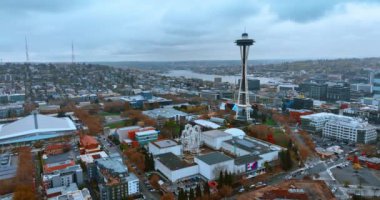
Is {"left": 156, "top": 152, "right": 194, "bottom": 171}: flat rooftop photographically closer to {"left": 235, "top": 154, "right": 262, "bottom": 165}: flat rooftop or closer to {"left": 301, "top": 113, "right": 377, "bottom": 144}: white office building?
{"left": 235, "top": 154, "right": 262, "bottom": 165}: flat rooftop

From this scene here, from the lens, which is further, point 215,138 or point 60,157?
point 215,138

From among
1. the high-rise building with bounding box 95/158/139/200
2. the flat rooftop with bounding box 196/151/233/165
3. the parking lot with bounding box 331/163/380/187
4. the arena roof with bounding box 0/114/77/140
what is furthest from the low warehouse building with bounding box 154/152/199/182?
the arena roof with bounding box 0/114/77/140

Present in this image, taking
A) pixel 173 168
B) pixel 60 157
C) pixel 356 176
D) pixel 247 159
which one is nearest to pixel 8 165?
pixel 60 157

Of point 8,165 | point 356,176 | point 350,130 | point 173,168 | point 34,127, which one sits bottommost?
point 356,176

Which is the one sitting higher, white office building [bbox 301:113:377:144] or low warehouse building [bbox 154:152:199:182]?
white office building [bbox 301:113:377:144]

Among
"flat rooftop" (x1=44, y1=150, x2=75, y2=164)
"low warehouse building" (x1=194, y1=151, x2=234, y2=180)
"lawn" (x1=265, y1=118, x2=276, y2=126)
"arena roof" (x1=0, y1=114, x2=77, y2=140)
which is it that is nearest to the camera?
"low warehouse building" (x1=194, y1=151, x2=234, y2=180)

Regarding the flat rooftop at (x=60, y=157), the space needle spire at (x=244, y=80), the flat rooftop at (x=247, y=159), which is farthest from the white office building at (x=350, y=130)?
the flat rooftop at (x=60, y=157)

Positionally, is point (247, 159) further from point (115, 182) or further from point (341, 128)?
point (341, 128)

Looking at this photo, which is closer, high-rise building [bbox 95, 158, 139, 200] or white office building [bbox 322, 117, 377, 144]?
high-rise building [bbox 95, 158, 139, 200]

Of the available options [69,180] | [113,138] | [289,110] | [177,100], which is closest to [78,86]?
[177,100]
